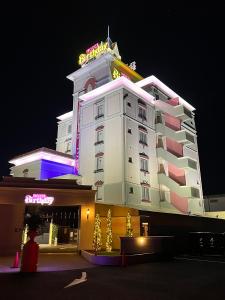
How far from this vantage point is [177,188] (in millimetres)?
36500

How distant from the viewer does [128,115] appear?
112 feet

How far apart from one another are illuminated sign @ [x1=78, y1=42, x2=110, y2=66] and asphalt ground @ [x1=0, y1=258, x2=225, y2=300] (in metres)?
34.7

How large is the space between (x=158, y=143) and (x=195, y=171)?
7.62 meters

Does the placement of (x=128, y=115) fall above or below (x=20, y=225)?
above

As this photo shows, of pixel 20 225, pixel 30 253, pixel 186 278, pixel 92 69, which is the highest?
pixel 92 69

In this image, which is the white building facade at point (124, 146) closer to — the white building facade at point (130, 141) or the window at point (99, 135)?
the white building facade at point (130, 141)

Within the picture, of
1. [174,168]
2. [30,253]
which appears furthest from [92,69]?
[30,253]

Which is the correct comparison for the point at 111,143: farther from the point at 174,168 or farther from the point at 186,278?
the point at 186,278

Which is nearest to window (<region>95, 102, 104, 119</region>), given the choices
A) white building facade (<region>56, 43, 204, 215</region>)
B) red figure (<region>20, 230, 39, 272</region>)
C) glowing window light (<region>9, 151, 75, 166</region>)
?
white building facade (<region>56, 43, 204, 215</region>)

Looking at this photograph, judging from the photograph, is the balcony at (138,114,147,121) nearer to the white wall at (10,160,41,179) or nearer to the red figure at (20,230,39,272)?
the white wall at (10,160,41,179)

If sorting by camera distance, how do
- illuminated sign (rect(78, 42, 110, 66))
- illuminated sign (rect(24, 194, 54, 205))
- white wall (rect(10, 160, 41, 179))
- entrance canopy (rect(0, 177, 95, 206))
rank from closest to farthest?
1. entrance canopy (rect(0, 177, 95, 206))
2. illuminated sign (rect(24, 194, 54, 205))
3. white wall (rect(10, 160, 41, 179))
4. illuminated sign (rect(78, 42, 110, 66))

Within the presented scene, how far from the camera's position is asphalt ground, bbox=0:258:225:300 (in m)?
8.55

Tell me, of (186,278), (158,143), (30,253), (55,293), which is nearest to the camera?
(55,293)

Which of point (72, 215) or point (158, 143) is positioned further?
point (158, 143)
